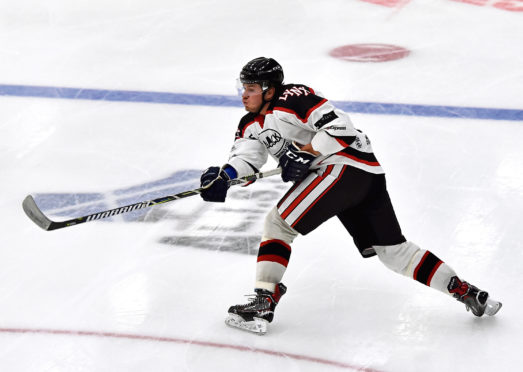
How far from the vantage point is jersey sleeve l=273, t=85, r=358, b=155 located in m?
2.61

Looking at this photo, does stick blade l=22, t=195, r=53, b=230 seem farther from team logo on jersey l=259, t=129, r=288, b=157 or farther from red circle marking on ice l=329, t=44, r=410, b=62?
red circle marking on ice l=329, t=44, r=410, b=62

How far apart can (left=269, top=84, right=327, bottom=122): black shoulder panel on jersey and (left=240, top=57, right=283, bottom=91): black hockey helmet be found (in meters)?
0.07

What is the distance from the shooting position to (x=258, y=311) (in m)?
2.68

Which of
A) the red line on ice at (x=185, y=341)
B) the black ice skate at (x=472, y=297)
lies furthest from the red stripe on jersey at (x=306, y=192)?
the black ice skate at (x=472, y=297)

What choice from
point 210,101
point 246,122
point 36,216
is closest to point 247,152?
point 246,122

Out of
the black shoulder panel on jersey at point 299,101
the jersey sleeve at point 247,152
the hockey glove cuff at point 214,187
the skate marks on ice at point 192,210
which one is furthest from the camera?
the skate marks on ice at point 192,210

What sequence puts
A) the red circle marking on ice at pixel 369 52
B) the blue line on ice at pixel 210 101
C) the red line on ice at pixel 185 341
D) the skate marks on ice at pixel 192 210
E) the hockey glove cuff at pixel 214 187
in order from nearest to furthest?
the red line on ice at pixel 185 341
the hockey glove cuff at pixel 214 187
the skate marks on ice at pixel 192 210
the blue line on ice at pixel 210 101
the red circle marking on ice at pixel 369 52

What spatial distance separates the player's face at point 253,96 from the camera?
2.74 meters

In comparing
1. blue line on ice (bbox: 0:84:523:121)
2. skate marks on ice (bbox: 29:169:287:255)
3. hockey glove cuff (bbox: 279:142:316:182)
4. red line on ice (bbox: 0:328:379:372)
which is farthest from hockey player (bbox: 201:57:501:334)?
blue line on ice (bbox: 0:84:523:121)

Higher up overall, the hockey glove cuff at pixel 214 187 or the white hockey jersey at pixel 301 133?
the white hockey jersey at pixel 301 133

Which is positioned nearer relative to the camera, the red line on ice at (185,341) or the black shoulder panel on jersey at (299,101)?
the red line on ice at (185,341)

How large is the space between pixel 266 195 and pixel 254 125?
3.01ft

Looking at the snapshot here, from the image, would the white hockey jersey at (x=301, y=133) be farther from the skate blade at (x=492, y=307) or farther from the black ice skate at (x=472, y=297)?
the skate blade at (x=492, y=307)

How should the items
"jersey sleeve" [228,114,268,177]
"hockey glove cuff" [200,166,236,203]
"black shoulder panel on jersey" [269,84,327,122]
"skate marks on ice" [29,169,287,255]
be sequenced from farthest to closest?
"skate marks on ice" [29,169,287,255] < "jersey sleeve" [228,114,268,177] < "hockey glove cuff" [200,166,236,203] < "black shoulder panel on jersey" [269,84,327,122]
